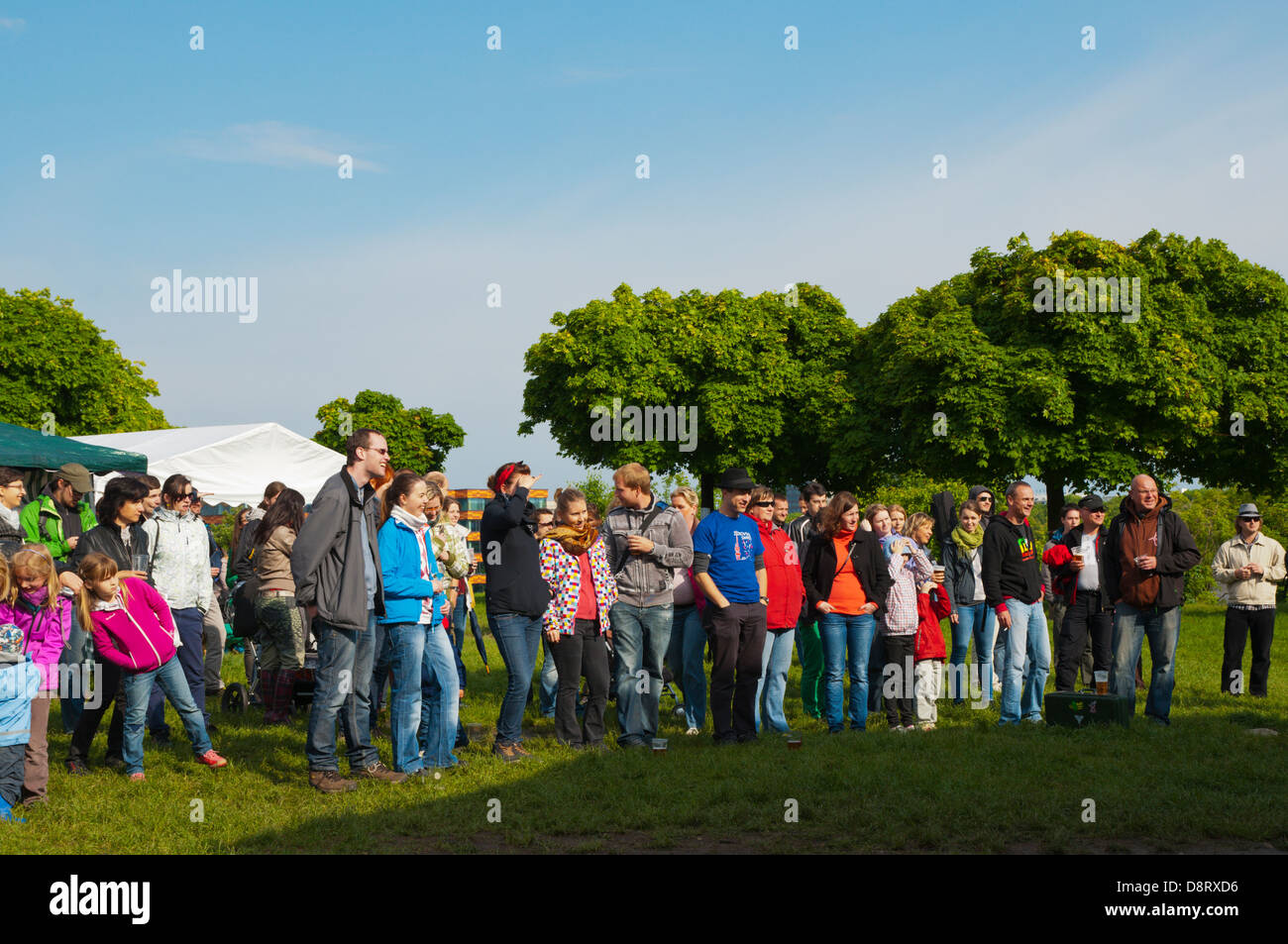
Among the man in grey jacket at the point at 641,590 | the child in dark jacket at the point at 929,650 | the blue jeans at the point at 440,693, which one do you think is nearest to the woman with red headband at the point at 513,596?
the blue jeans at the point at 440,693

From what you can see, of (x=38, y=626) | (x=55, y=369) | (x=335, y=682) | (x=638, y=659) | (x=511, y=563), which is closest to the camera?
(x=38, y=626)

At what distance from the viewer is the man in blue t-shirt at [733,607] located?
8.65 m

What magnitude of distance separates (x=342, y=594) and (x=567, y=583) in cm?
201

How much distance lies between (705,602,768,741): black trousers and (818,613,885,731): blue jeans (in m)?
0.74

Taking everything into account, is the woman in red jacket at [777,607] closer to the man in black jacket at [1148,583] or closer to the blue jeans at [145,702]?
the man in black jacket at [1148,583]

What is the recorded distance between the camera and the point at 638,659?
28.3 feet

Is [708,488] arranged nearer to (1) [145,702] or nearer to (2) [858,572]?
(2) [858,572]

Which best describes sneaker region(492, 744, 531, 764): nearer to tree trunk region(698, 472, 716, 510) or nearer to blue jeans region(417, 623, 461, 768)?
blue jeans region(417, 623, 461, 768)

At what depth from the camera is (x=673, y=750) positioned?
27.7 feet

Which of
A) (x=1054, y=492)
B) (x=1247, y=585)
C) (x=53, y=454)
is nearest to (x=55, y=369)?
(x=53, y=454)

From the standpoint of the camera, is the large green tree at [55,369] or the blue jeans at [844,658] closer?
the blue jeans at [844,658]

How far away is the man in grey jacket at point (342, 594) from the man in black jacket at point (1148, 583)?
615 cm

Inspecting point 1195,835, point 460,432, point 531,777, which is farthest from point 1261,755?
point 460,432
